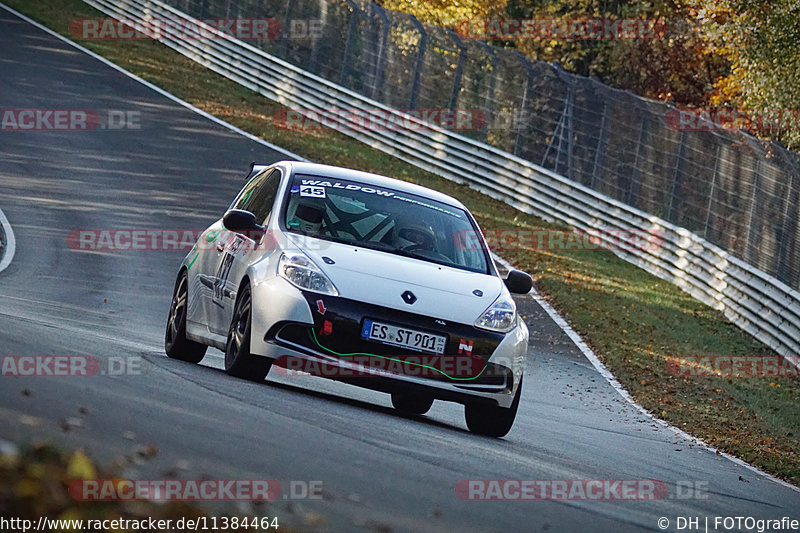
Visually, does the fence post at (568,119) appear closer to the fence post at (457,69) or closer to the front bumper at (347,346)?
the fence post at (457,69)

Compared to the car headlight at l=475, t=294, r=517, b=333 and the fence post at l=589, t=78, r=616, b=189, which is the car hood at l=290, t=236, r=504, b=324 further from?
the fence post at l=589, t=78, r=616, b=189

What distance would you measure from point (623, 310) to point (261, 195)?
1117 cm

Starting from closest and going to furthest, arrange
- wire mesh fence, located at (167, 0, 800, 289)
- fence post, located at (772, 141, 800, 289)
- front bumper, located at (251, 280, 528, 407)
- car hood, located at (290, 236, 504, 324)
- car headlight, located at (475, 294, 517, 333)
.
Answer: front bumper, located at (251, 280, 528, 407) → car hood, located at (290, 236, 504, 324) → car headlight, located at (475, 294, 517, 333) → fence post, located at (772, 141, 800, 289) → wire mesh fence, located at (167, 0, 800, 289)

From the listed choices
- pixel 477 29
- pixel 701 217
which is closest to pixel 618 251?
pixel 701 217

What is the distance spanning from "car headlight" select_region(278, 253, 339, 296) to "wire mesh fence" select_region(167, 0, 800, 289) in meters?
12.5

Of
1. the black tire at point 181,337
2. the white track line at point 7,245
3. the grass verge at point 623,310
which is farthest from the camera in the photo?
the white track line at point 7,245

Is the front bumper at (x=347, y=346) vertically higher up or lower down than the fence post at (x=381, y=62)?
lower down

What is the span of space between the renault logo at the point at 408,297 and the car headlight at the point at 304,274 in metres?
0.45

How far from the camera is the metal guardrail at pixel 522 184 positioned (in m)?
21.3

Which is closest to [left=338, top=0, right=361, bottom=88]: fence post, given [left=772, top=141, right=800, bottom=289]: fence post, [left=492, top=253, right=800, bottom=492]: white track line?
[left=492, top=253, right=800, bottom=492]: white track line

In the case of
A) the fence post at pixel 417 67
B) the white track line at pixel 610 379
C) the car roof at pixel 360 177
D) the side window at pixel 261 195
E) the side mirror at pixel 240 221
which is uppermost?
the fence post at pixel 417 67

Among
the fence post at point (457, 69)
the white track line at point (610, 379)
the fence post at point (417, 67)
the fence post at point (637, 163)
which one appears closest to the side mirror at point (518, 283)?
the white track line at point (610, 379)

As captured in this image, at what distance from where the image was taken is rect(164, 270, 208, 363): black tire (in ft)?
36.0

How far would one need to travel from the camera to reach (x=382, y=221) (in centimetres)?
1016
